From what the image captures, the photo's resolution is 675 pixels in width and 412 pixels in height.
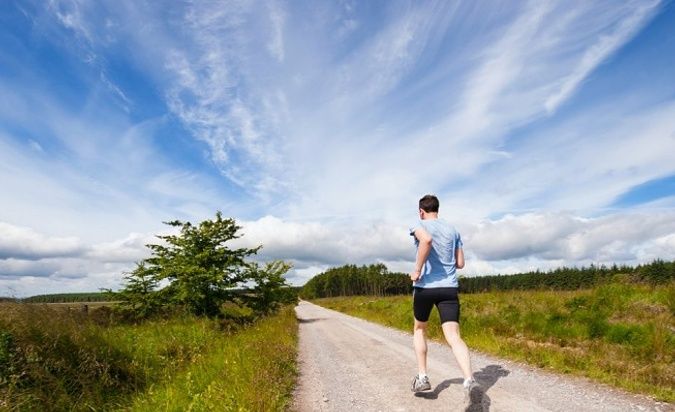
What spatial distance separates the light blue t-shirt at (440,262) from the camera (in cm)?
506

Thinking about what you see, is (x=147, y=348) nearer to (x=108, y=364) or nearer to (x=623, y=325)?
(x=108, y=364)

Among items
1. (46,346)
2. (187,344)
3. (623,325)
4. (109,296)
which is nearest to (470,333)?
(623,325)

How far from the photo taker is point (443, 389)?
5805mm

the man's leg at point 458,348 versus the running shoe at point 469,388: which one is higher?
the man's leg at point 458,348

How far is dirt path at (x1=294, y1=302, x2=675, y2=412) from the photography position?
197 inches

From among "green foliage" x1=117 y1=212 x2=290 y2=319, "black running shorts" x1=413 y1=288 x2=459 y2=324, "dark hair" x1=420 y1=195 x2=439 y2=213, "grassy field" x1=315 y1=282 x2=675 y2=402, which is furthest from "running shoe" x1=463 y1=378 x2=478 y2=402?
"green foliage" x1=117 y1=212 x2=290 y2=319

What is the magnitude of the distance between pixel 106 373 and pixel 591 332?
10043 mm

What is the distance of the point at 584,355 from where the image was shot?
7957mm

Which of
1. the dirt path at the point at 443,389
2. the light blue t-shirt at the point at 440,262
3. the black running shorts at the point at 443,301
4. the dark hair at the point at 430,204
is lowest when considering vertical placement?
the dirt path at the point at 443,389

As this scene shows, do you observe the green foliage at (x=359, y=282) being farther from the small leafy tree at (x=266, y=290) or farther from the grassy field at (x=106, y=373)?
the grassy field at (x=106, y=373)

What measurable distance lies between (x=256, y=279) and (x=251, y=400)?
49.9 feet

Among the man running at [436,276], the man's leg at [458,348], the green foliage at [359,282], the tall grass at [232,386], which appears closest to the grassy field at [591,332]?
the man's leg at [458,348]

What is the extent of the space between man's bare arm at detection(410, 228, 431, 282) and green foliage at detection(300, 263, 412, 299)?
129 meters

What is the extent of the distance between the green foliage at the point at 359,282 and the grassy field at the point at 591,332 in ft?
395
